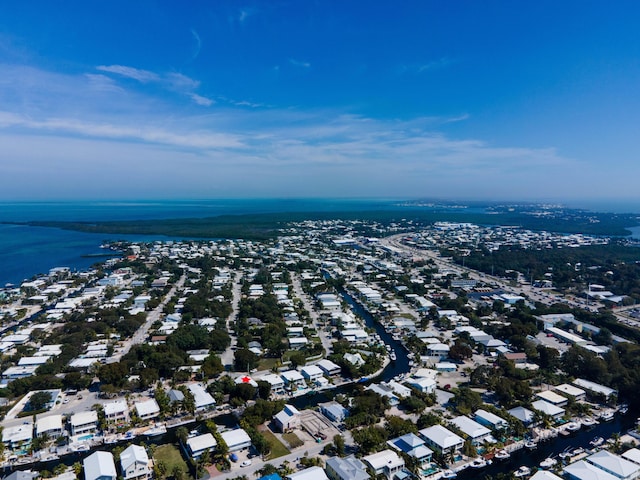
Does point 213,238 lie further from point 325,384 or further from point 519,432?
point 519,432

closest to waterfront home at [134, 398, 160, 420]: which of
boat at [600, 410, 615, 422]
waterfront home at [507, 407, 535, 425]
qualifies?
waterfront home at [507, 407, 535, 425]

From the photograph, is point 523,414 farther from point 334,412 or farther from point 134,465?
point 134,465

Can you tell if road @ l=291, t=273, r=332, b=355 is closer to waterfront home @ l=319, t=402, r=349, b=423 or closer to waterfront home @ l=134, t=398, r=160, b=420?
waterfront home @ l=319, t=402, r=349, b=423

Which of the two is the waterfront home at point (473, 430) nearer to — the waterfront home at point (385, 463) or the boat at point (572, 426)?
the waterfront home at point (385, 463)

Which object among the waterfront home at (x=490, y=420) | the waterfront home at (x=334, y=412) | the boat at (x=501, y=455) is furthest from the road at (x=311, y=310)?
the boat at (x=501, y=455)

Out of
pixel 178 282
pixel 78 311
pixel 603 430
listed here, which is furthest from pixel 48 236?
pixel 603 430

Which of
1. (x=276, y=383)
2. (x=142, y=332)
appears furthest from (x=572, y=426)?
(x=142, y=332)
